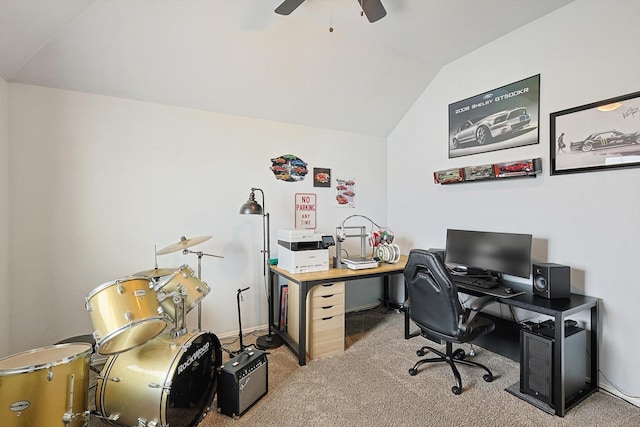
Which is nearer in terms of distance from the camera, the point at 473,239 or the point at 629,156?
the point at 629,156

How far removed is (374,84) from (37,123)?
3098 millimetres

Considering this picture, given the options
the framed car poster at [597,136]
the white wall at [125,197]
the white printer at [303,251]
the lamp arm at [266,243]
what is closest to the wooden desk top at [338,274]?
the white printer at [303,251]

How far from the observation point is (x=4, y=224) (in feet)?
7.39

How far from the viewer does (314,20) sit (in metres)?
2.55

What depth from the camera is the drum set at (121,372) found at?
53.2 inches

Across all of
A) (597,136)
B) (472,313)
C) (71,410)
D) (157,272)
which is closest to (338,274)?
(472,313)

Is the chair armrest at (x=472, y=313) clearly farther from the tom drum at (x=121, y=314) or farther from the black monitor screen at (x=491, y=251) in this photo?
the tom drum at (x=121, y=314)

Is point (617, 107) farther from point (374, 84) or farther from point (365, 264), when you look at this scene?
point (365, 264)

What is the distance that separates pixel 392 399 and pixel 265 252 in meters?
1.80

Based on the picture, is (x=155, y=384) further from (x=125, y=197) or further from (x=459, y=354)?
(x=459, y=354)

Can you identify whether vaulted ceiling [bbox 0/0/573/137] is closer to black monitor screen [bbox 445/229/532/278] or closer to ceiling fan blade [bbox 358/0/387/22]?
ceiling fan blade [bbox 358/0/387/22]

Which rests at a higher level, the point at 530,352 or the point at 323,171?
the point at 323,171

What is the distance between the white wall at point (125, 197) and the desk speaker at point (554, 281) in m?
2.37

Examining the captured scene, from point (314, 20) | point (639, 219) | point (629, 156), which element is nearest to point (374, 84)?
point (314, 20)
